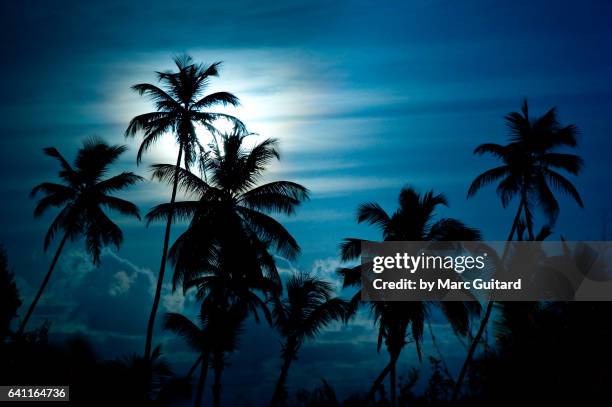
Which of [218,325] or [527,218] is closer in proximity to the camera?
[218,325]

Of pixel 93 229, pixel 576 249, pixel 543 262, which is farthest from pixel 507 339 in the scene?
pixel 93 229

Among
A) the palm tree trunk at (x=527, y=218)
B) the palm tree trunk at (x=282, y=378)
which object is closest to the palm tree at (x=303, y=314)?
the palm tree trunk at (x=282, y=378)

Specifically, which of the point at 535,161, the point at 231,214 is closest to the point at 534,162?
the point at 535,161

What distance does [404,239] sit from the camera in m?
23.5

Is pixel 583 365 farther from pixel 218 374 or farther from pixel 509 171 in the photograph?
pixel 509 171

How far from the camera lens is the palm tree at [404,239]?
73.7 ft

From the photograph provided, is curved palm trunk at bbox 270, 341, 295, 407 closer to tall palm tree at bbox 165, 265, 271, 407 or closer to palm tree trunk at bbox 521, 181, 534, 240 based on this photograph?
tall palm tree at bbox 165, 265, 271, 407

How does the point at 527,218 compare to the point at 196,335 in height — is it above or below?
above

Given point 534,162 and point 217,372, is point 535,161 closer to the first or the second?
point 534,162

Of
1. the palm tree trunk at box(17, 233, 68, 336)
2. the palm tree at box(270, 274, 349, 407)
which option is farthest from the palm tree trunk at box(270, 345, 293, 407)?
the palm tree trunk at box(17, 233, 68, 336)

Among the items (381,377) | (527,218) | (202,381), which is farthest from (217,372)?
(527,218)

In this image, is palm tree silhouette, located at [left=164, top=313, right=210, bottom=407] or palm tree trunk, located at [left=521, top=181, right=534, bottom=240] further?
palm tree trunk, located at [left=521, top=181, right=534, bottom=240]

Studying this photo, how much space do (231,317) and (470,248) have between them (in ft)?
35.1

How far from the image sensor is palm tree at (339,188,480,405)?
22.5 m
